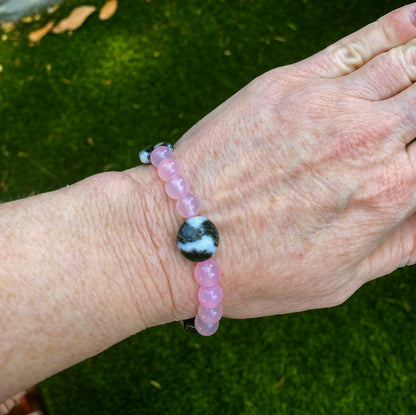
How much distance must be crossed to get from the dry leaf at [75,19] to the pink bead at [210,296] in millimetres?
2269

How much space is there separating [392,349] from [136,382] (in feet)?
4.31

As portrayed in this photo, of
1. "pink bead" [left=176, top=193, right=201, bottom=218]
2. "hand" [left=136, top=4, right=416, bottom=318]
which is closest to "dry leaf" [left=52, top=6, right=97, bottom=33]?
"hand" [left=136, top=4, right=416, bottom=318]

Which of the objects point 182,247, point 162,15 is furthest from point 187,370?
point 162,15

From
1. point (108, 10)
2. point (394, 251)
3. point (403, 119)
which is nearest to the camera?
point (403, 119)

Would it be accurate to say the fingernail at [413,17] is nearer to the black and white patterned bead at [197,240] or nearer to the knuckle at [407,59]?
the knuckle at [407,59]

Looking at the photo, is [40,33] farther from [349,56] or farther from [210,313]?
[210,313]

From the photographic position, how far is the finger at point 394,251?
1583mm

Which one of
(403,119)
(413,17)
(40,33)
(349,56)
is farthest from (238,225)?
(40,33)

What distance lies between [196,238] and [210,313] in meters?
0.27

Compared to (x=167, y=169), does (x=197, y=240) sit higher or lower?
lower

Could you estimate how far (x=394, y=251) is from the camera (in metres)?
1.59

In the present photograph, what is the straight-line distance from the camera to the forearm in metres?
1.38

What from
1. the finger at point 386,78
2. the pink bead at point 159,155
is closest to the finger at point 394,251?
the finger at point 386,78

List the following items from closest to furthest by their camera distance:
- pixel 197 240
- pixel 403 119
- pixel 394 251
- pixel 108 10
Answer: pixel 197 240
pixel 403 119
pixel 394 251
pixel 108 10
